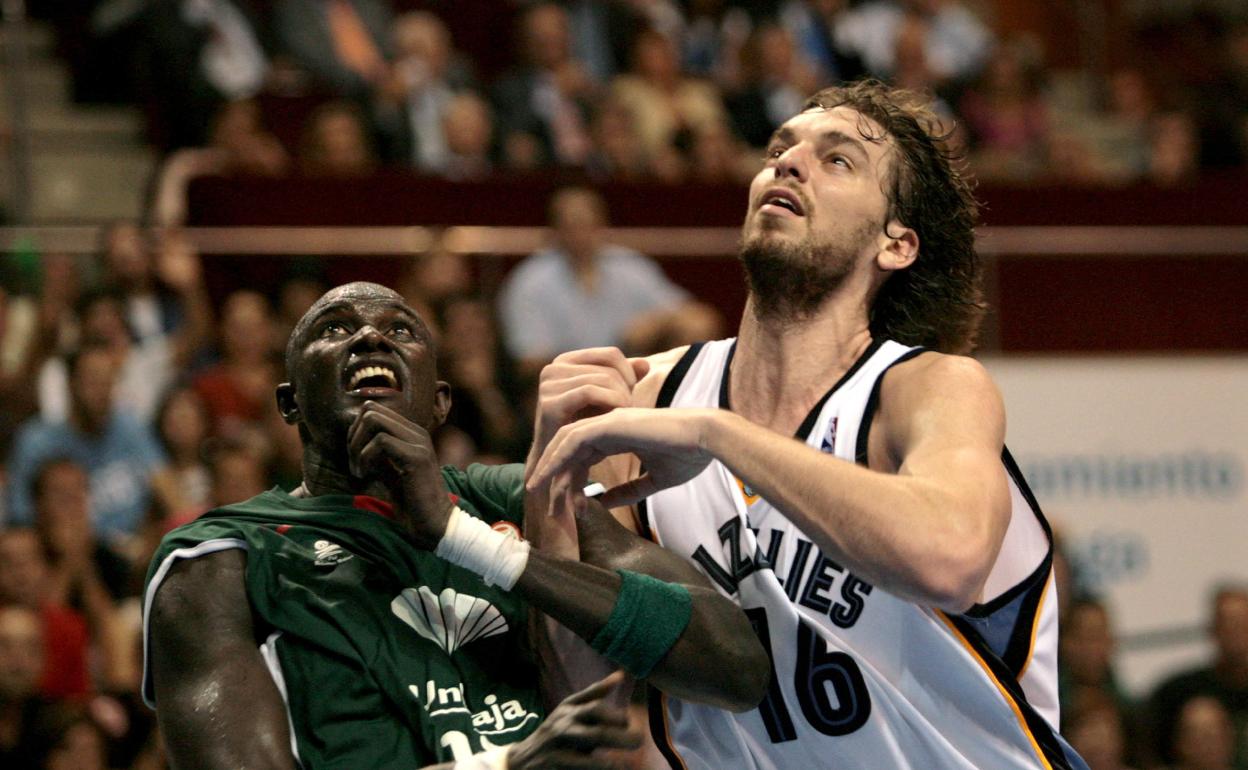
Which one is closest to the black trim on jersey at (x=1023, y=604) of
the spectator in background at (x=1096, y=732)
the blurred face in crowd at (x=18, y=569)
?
the spectator in background at (x=1096, y=732)

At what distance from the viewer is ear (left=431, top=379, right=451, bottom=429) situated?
3.95 m

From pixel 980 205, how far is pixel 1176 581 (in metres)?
6.08

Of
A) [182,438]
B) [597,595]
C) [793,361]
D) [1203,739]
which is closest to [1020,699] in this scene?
[793,361]

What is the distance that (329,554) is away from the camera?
3.67 m

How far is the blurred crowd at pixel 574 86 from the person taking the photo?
1016 centimetres

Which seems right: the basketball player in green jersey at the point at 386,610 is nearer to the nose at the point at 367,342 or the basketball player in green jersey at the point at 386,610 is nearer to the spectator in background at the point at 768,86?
the nose at the point at 367,342

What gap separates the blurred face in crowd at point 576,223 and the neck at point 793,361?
5279 millimetres

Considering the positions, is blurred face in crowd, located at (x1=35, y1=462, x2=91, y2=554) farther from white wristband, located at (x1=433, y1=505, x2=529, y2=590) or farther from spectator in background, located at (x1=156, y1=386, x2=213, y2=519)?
white wristband, located at (x1=433, y1=505, x2=529, y2=590)

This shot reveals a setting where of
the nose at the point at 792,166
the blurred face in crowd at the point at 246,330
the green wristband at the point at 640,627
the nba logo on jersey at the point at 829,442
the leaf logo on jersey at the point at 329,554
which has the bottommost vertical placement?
the blurred face in crowd at the point at 246,330

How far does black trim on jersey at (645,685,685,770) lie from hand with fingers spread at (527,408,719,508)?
725 mm

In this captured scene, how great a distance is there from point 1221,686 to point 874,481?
648 centimetres

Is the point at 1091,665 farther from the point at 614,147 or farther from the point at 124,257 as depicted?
the point at 124,257

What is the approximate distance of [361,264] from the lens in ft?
30.6

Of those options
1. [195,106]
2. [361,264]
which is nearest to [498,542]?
[361,264]
